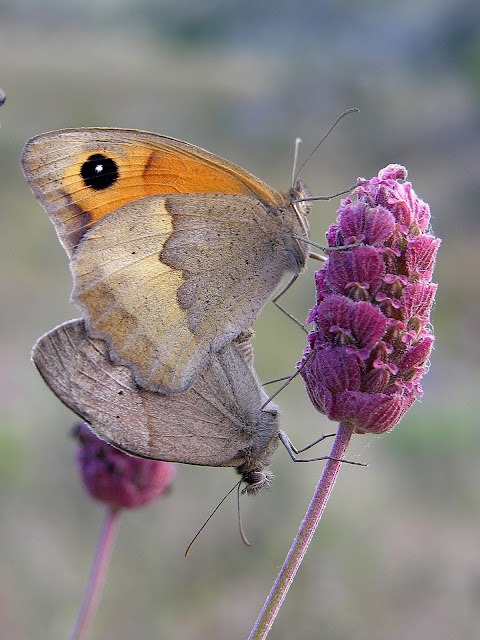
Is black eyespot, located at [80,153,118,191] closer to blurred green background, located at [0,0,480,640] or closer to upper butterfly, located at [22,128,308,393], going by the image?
upper butterfly, located at [22,128,308,393]

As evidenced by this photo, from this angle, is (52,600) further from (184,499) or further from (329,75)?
(329,75)

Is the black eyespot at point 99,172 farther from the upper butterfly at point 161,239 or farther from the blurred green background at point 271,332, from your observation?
the blurred green background at point 271,332

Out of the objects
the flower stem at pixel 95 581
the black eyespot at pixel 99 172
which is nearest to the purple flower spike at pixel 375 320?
the black eyespot at pixel 99 172

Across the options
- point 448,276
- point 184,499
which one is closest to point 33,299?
point 184,499

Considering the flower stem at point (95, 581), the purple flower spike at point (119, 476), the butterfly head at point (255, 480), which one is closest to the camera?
the butterfly head at point (255, 480)

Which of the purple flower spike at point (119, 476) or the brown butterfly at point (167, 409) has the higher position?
the brown butterfly at point (167, 409)

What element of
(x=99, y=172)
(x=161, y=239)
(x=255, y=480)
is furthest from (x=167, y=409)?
(x=99, y=172)
